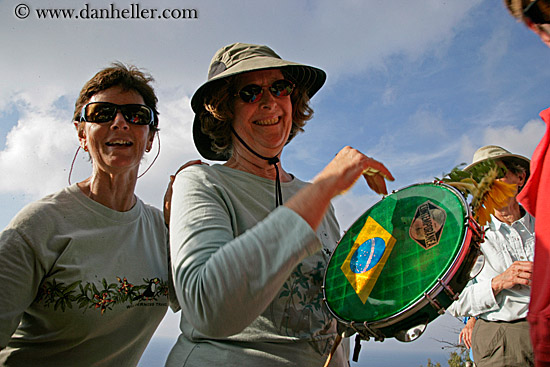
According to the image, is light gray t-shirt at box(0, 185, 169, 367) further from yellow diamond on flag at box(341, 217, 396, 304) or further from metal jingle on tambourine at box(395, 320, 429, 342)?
metal jingle on tambourine at box(395, 320, 429, 342)

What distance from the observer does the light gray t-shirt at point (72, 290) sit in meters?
2.74

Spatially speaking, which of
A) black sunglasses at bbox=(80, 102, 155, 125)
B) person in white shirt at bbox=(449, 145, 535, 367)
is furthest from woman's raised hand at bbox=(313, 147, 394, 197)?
person in white shirt at bbox=(449, 145, 535, 367)

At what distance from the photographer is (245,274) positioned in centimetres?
146

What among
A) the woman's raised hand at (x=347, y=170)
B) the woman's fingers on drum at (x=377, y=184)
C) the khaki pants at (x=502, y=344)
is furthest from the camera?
the khaki pants at (x=502, y=344)

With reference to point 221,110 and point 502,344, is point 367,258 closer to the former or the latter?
point 221,110

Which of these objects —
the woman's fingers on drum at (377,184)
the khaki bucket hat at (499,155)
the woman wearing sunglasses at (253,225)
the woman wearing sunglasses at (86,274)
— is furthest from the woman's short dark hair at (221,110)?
the khaki bucket hat at (499,155)

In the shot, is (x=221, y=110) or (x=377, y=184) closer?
(x=377, y=184)

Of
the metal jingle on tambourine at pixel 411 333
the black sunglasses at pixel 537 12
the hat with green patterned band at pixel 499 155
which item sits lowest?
the metal jingle on tambourine at pixel 411 333

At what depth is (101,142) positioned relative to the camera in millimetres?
3441

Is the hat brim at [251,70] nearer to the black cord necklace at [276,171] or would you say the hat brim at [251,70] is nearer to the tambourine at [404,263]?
the black cord necklace at [276,171]

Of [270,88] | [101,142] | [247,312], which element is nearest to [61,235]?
[101,142]

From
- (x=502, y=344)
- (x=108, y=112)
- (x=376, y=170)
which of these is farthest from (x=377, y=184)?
(x=502, y=344)

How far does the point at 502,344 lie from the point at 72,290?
155 inches

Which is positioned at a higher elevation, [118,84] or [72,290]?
[118,84]
